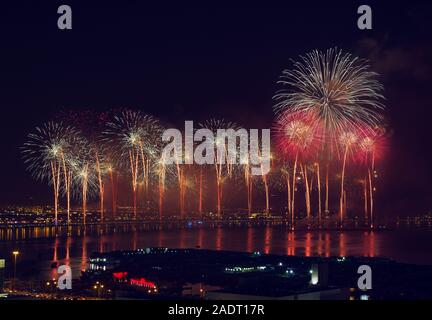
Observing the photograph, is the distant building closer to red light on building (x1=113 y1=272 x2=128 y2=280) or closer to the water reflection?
red light on building (x1=113 y1=272 x2=128 y2=280)

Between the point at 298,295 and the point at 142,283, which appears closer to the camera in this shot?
the point at 298,295

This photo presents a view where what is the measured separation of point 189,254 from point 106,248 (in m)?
14.8

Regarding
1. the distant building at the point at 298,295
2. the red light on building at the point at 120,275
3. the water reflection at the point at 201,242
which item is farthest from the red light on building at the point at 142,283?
the water reflection at the point at 201,242

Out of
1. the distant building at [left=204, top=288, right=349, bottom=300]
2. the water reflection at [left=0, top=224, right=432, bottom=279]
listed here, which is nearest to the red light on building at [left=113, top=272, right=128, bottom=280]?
the water reflection at [left=0, top=224, right=432, bottom=279]

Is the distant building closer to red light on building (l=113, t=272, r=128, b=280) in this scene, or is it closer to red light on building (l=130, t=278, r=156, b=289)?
red light on building (l=130, t=278, r=156, b=289)

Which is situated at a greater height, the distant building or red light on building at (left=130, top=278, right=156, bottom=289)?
the distant building

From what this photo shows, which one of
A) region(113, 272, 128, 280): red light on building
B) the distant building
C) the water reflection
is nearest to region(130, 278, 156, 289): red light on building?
region(113, 272, 128, 280): red light on building

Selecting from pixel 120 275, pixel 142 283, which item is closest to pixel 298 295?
pixel 142 283

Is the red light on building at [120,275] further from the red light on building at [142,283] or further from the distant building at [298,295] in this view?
the distant building at [298,295]

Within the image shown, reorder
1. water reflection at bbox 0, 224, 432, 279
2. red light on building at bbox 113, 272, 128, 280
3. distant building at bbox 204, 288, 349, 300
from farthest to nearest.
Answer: water reflection at bbox 0, 224, 432, 279 → red light on building at bbox 113, 272, 128, 280 → distant building at bbox 204, 288, 349, 300

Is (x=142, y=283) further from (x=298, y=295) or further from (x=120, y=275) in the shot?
(x=298, y=295)

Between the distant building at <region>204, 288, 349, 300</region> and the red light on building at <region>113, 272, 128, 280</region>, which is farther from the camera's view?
the red light on building at <region>113, 272, 128, 280</region>

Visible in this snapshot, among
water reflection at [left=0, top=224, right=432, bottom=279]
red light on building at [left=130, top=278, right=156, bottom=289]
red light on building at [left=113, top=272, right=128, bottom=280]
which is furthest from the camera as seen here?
water reflection at [left=0, top=224, right=432, bottom=279]

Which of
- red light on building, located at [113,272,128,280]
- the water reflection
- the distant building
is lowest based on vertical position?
the water reflection
